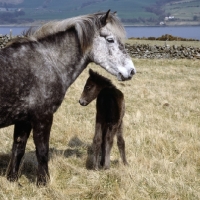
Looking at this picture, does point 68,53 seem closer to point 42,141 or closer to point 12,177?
point 42,141

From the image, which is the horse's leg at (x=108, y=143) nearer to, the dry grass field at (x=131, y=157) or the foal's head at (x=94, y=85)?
the dry grass field at (x=131, y=157)

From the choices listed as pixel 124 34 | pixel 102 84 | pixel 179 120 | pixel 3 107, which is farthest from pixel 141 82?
pixel 3 107

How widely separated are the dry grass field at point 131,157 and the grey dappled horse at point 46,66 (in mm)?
447

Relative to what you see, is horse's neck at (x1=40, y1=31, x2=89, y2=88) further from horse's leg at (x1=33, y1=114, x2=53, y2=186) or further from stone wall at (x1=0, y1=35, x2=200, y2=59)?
stone wall at (x1=0, y1=35, x2=200, y2=59)

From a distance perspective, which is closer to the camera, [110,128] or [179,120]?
[110,128]

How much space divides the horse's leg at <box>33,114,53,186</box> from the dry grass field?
0.15 meters

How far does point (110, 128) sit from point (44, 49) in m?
1.73

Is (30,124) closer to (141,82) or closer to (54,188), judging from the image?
(54,188)

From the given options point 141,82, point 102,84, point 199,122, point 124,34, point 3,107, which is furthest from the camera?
point 141,82

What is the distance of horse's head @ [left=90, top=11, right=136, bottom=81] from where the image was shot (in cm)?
546

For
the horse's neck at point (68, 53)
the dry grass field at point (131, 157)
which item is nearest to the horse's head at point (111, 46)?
the horse's neck at point (68, 53)

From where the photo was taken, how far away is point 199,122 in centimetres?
952

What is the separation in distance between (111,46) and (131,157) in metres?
2.17

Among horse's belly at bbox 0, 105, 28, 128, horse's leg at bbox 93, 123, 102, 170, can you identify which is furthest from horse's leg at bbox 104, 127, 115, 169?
horse's belly at bbox 0, 105, 28, 128
